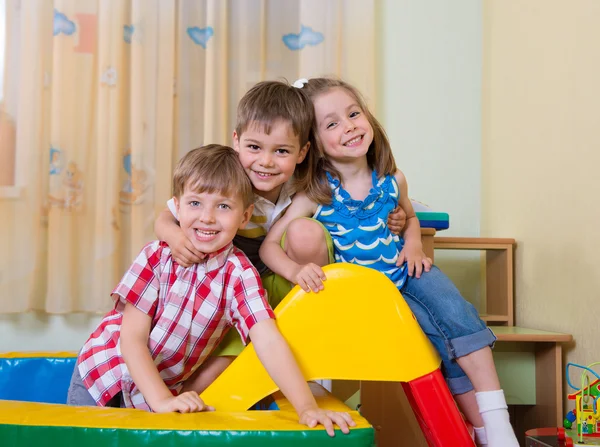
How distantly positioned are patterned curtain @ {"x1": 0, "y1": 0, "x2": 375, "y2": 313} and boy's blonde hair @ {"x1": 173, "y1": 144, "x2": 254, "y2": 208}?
860 millimetres

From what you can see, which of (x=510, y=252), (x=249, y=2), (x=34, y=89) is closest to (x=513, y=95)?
(x=510, y=252)

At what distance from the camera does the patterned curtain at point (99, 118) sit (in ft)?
6.18

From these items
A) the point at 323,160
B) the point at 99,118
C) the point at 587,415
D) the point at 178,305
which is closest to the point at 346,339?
the point at 178,305

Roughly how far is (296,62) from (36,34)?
79 centimetres

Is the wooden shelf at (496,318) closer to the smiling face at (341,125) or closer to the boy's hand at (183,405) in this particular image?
the smiling face at (341,125)

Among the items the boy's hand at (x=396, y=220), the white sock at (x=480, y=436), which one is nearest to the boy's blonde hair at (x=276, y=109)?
the boy's hand at (x=396, y=220)

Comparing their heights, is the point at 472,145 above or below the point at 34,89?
below

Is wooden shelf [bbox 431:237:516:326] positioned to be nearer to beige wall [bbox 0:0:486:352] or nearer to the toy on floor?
beige wall [bbox 0:0:486:352]

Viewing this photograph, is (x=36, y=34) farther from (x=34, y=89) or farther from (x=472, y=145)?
(x=472, y=145)

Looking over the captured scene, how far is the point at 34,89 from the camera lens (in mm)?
1898

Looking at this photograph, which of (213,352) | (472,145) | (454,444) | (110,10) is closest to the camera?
(454,444)

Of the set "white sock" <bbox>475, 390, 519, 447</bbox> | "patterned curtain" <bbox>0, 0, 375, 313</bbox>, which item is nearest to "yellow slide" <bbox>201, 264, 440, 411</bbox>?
"white sock" <bbox>475, 390, 519, 447</bbox>

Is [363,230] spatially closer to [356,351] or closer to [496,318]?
[356,351]

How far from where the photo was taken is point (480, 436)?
1.07m
